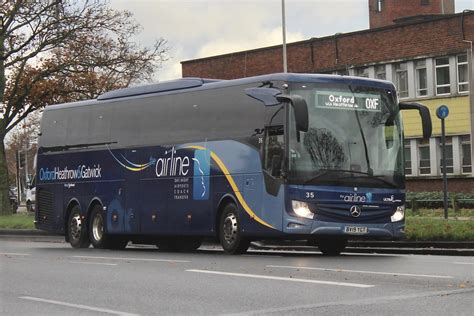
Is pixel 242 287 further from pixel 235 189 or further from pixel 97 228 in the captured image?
pixel 97 228

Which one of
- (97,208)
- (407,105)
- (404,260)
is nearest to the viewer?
(404,260)

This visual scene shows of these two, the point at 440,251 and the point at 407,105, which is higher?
the point at 407,105

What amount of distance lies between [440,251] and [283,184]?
409cm

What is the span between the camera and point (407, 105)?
1966 centimetres

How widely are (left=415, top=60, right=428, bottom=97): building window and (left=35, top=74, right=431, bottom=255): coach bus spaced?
88.9ft

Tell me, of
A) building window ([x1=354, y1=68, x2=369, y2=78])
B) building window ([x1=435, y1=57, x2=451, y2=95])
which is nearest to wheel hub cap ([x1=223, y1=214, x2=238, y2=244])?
building window ([x1=435, y1=57, x2=451, y2=95])

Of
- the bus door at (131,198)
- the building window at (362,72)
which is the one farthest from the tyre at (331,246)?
the building window at (362,72)

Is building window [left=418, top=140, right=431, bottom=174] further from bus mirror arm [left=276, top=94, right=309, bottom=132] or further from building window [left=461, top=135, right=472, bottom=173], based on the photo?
bus mirror arm [left=276, top=94, right=309, bottom=132]

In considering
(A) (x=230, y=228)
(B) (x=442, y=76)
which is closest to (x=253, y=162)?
(A) (x=230, y=228)

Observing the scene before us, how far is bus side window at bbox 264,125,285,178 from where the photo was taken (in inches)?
725

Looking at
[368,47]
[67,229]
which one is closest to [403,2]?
[368,47]

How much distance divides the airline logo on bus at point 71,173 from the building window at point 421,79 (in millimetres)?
26413

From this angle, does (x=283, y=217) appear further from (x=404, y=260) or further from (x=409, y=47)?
(x=409, y=47)

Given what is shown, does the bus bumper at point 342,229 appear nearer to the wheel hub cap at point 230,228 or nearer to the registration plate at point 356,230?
the registration plate at point 356,230
